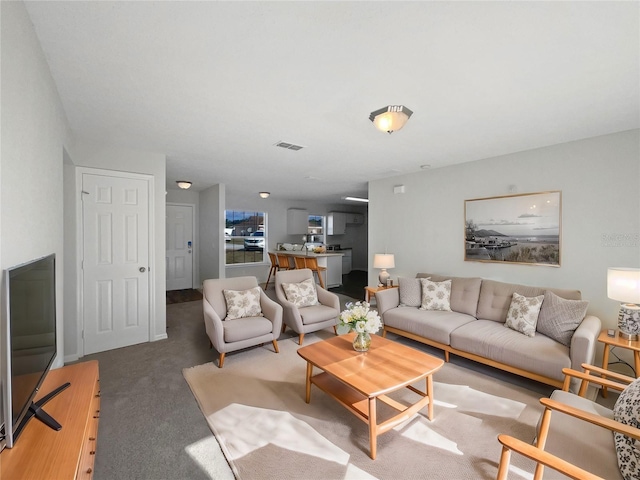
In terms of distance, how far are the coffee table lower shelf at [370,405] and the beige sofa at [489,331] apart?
969mm

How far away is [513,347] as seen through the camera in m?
2.65

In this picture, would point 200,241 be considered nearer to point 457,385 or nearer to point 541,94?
point 457,385

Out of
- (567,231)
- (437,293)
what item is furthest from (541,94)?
(437,293)

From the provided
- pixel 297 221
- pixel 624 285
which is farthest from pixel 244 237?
pixel 624 285

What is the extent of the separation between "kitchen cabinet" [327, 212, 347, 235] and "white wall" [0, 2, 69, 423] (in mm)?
7630

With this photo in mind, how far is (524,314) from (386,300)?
1535 millimetres

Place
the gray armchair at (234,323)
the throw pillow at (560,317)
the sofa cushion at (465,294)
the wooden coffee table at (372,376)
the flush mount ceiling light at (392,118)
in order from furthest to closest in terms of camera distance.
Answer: the sofa cushion at (465,294), the gray armchair at (234,323), the throw pillow at (560,317), the flush mount ceiling light at (392,118), the wooden coffee table at (372,376)

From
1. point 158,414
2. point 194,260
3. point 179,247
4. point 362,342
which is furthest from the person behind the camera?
point 194,260

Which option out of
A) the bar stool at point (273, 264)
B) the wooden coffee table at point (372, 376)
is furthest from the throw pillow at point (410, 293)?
the bar stool at point (273, 264)

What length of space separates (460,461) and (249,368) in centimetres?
205

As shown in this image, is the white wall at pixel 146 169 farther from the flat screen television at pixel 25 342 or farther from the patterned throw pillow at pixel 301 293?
the flat screen television at pixel 25 342

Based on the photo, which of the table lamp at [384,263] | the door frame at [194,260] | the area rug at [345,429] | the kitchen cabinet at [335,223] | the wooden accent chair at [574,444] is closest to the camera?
the wooden accent chair at [574,444]

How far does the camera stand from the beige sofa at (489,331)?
242 centimetres

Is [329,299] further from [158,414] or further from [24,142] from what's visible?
[24,142]
